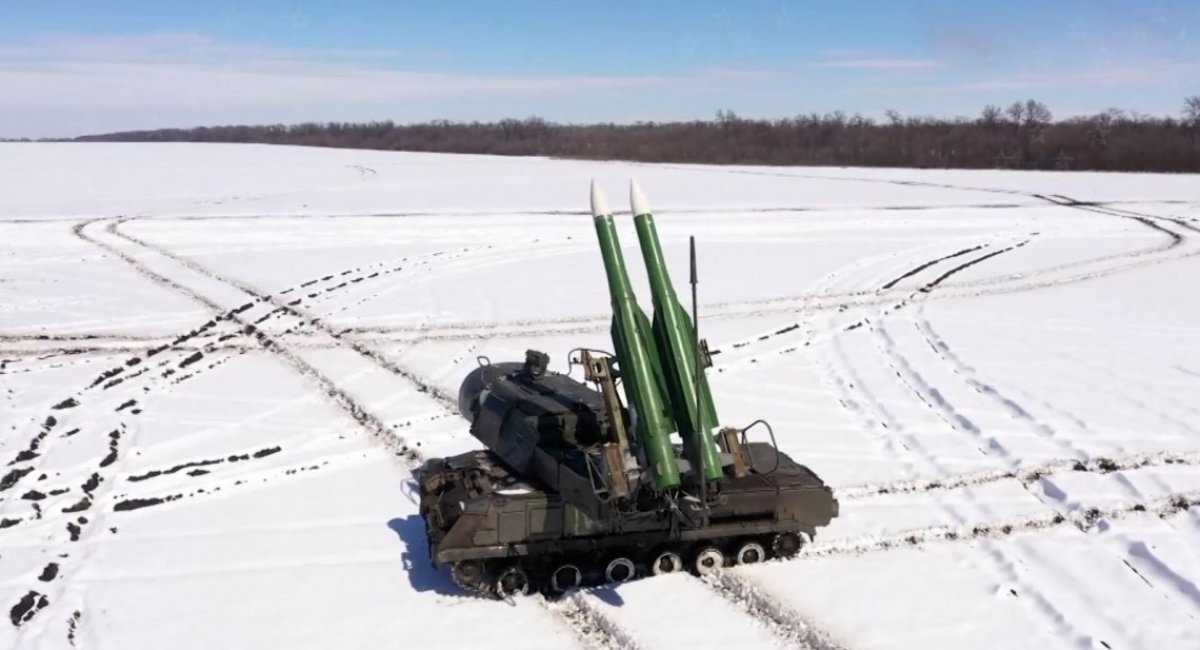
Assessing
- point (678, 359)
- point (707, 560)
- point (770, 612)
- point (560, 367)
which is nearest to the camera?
point (770, 612)

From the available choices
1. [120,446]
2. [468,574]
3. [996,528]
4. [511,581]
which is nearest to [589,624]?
[511,581]

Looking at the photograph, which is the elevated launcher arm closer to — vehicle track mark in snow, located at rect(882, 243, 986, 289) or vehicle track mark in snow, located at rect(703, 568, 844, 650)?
vehicle track mark in snow, located at rect(703, 568, 844, 650)

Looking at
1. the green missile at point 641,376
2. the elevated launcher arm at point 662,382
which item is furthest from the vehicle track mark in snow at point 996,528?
the green missile at point 641,376

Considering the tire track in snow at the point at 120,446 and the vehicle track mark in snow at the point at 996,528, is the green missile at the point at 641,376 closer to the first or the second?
the vehicle track mark in snow at the point at 996,528

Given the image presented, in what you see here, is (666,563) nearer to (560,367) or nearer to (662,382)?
(662,382)

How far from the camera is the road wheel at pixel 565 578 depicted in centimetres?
1015

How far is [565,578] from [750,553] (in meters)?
1.91

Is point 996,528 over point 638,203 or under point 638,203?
under

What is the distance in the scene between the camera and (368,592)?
1017 centimetres

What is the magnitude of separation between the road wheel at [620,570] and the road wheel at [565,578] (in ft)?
0.96

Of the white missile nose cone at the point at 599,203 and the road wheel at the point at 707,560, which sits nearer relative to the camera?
the road wheel at the point at 707,560

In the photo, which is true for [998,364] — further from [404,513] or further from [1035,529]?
[404,513]

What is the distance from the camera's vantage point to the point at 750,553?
35.2 ft

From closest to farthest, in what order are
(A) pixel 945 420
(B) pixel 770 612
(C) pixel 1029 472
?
(B) pixel 770 612, (C) pixel 1029 472, (A) pixel 945 420
